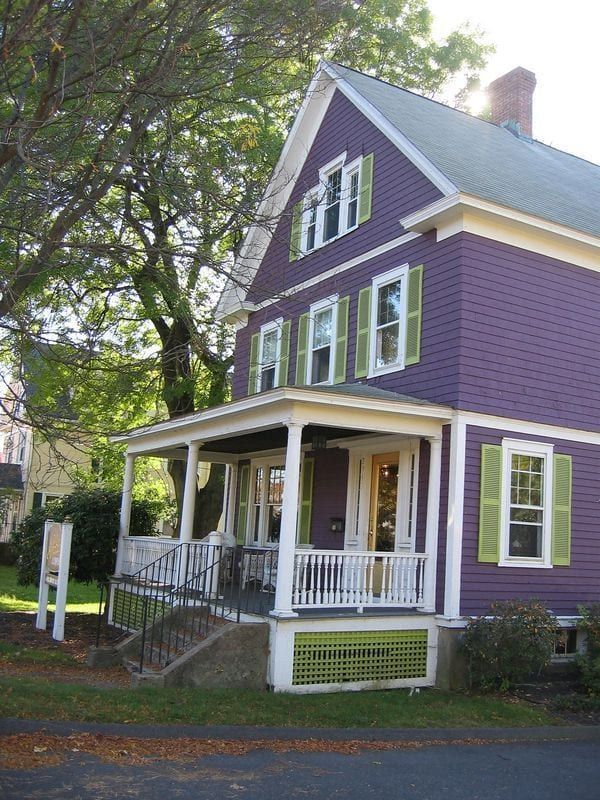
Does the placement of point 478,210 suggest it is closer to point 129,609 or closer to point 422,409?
point 422,409

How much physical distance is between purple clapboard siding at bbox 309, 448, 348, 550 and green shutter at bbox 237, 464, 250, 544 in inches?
104

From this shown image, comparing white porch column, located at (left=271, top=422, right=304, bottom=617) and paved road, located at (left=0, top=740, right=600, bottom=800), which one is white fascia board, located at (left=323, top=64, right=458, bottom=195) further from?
paved road, located at (left=0, top=740, right=600, bottom=800)

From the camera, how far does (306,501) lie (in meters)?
14.7

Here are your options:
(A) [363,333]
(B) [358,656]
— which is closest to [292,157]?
(A) [363,333]

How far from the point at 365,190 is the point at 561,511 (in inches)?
251

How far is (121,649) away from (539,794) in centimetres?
647

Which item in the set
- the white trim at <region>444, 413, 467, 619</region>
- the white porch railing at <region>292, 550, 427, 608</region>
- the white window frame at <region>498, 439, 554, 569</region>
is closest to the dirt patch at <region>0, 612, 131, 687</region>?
the white porch railing at <region>292, 550, 427, 608</region>

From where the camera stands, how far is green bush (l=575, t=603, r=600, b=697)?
10.4 meters

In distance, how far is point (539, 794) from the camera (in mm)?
6680

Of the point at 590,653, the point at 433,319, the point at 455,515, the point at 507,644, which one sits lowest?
the point at 590,653

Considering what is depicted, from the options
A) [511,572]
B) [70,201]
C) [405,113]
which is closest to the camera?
[70,201]

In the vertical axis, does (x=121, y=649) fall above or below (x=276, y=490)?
below

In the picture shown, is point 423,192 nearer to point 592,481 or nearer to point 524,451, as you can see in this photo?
point 524,451

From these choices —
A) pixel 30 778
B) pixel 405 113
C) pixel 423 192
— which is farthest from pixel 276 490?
pixel 30 778
